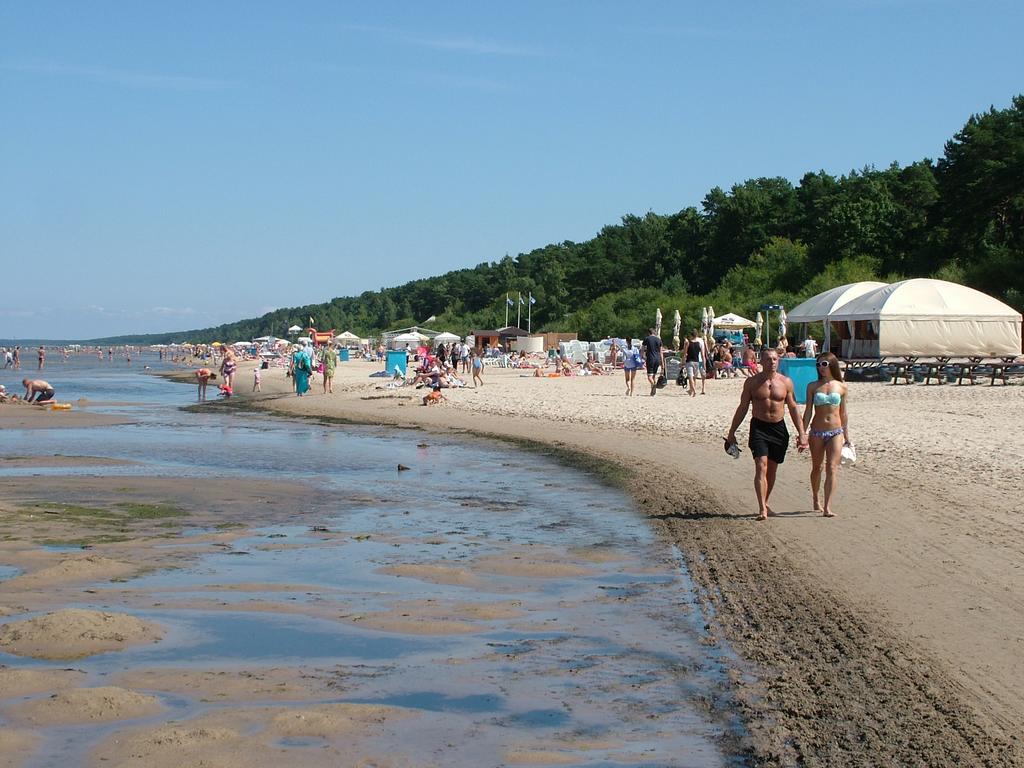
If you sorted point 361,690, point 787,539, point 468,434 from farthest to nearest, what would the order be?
point 468,434, point 787,539, point 361,690

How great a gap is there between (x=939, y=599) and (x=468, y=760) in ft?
11.9

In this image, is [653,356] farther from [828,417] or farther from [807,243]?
[807,243]

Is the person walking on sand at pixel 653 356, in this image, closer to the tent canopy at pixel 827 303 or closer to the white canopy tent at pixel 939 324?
the white canopy tent at pixel 939 324

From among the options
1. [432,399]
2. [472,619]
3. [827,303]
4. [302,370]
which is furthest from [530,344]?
[472,619]

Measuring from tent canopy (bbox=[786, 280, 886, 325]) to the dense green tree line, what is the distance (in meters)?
8.33

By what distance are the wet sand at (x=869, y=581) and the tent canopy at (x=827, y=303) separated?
15.7m

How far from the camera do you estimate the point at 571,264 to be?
123m

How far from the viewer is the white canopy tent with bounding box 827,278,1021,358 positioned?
30.9 m

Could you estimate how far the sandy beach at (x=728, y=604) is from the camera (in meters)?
4.61

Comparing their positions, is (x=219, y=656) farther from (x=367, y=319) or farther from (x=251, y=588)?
(x=367, y=319)

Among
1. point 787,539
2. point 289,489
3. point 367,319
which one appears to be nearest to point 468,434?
point 289,489

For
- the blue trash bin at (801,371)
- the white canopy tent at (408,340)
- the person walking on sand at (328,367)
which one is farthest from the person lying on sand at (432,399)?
the white canopy tent at (408,340)

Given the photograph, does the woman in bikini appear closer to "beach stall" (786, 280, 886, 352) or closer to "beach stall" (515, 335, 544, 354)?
"beach stall" (786, 280, 886, 352)

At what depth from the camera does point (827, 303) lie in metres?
33.9
